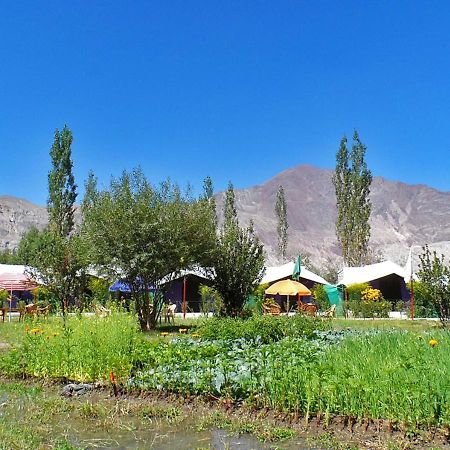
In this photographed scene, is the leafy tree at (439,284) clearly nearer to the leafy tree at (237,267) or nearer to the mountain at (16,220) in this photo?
the leafy tree at (237,267)

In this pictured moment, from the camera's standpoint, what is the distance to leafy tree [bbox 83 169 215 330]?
16594 millimetres

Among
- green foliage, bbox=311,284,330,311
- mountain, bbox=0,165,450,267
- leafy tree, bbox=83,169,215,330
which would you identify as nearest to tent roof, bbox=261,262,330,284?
green foliage, bbox=311,284,330,311

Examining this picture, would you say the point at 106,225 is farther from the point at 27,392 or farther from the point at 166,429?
the point at 166,429

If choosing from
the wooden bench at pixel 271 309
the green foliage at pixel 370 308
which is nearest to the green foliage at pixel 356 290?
the green foliage at pixel 370 308

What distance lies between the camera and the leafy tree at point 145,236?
1659 centimetres

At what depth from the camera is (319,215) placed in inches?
6324

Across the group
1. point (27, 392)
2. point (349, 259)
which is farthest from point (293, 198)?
point (27, 392)

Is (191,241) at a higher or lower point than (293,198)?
lower

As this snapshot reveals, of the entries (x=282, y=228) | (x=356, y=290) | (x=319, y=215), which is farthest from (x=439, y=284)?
(x=319, y=215)

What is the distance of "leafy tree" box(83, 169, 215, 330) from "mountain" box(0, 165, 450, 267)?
7556cm

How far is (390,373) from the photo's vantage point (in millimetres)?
5344

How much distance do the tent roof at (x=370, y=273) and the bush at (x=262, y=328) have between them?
26.3 m

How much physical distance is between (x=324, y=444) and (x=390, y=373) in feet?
3.15

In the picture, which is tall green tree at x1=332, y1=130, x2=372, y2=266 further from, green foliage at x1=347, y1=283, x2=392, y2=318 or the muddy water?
the muddy water
